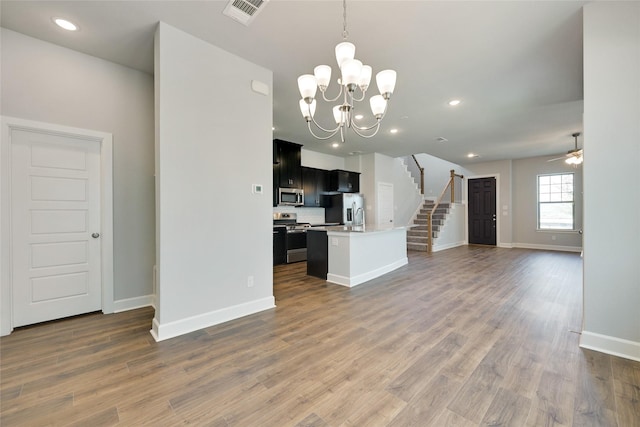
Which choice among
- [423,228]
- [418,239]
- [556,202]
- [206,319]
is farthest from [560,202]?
[206,319]

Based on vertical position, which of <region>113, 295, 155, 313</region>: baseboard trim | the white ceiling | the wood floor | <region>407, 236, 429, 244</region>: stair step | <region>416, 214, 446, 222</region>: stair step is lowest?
the wood floor

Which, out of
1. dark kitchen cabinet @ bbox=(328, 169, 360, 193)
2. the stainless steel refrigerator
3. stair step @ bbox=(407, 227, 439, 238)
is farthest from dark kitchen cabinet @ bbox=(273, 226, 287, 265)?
stair step @ bbox=(407, 227, 439, 238)

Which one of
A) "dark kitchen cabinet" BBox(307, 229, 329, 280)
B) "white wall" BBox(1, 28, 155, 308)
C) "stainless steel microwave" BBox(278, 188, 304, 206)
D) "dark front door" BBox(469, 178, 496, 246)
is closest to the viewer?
"white wall" BBox(1, 28, 155, 308)

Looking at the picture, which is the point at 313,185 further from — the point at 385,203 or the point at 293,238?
the point at 385,203

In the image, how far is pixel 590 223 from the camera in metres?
2.20

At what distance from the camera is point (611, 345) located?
214cm

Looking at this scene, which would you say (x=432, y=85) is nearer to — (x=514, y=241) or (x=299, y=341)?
(x=299, y=341)

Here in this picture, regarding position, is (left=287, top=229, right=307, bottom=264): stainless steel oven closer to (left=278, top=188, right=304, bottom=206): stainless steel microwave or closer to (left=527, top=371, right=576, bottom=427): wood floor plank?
(left=278, top=188, right=304, bottom=206): stainless steel microwave

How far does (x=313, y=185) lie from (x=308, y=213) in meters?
0.82

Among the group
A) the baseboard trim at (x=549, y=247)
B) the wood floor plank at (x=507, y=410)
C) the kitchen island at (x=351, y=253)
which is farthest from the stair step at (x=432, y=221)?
the wood floor plank at (x=507, y=410)

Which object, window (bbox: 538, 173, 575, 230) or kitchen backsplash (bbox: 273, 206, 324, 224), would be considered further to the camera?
window (bbox: 538, 173, 575, 230)

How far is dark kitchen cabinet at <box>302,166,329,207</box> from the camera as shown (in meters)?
6.72

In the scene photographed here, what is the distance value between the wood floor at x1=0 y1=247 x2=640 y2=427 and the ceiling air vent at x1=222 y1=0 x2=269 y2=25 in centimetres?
293

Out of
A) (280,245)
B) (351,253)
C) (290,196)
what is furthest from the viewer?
(290,196)
